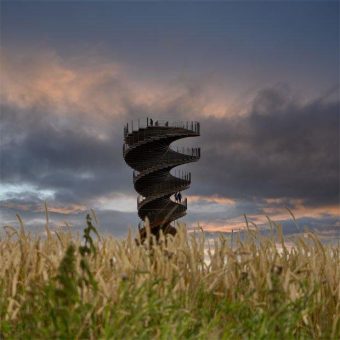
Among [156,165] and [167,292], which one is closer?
[167,292]

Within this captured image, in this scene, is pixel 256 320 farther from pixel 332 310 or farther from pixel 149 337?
pixel 332 310

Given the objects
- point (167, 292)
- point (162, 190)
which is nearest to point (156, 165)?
point (162, 190)

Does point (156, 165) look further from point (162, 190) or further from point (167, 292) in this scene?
point (167, 292)

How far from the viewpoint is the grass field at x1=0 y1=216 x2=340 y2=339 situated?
4.09m

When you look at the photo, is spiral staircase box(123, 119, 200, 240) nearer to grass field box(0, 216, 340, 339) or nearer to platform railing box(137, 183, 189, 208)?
platform railing box(137, 183, 189, 208)

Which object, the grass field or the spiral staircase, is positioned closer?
the grass field

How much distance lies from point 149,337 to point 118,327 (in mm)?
257

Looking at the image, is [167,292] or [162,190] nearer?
[167,292]

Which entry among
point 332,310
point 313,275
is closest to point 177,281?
point 313,275

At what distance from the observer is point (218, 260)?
5707 mm

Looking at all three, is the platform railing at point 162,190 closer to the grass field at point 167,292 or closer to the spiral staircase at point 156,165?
the spiral staircase at point 156,165

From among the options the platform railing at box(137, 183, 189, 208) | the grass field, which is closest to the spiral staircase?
the platform railing at box(137, 183, 189, 208)

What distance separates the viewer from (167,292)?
4902 millimetres

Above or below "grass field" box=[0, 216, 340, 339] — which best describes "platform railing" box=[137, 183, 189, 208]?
above
